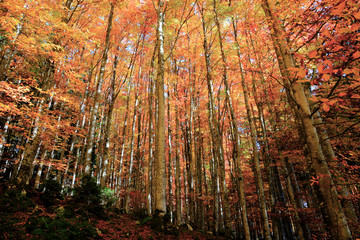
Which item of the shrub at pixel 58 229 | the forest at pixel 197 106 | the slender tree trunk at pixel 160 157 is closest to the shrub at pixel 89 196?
the forest at pixel 197 106

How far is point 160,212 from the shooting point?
514cm

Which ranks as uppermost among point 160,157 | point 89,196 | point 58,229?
point 160,157

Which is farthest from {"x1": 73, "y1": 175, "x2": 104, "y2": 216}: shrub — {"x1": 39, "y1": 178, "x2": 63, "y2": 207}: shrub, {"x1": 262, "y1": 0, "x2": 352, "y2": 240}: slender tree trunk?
{"x1": 262, "y1": 0, "x2": 352, "y2": 240}: slender tree trunk

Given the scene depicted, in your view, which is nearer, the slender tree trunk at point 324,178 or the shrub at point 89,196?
the slender tree trunk at point 324,178

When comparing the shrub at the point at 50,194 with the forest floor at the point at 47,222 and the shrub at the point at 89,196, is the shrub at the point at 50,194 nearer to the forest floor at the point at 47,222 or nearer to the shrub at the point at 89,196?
the forest floor at the point at 47,222

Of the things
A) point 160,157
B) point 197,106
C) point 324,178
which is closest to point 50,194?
point 160,157

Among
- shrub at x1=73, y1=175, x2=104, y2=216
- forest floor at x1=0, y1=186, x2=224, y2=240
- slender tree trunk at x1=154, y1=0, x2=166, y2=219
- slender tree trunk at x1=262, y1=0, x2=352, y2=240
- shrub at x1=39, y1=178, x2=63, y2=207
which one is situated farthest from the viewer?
shrub at x1=73, y1=175, x2=104, y2=216

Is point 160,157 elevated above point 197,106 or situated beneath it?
situated beneath

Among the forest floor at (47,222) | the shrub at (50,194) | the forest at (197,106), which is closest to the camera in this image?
the forest at (197,106)

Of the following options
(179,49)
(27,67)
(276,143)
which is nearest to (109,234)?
(276,143)

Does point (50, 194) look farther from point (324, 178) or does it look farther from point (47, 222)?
point (324, 178)

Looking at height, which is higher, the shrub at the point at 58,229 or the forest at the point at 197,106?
the forest at the point at 197,106

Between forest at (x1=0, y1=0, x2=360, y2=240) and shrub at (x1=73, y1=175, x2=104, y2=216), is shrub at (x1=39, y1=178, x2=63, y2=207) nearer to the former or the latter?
forest at (x1=0, y1=0, x2=360, y2=240)

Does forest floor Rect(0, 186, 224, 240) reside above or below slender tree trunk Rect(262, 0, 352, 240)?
below
